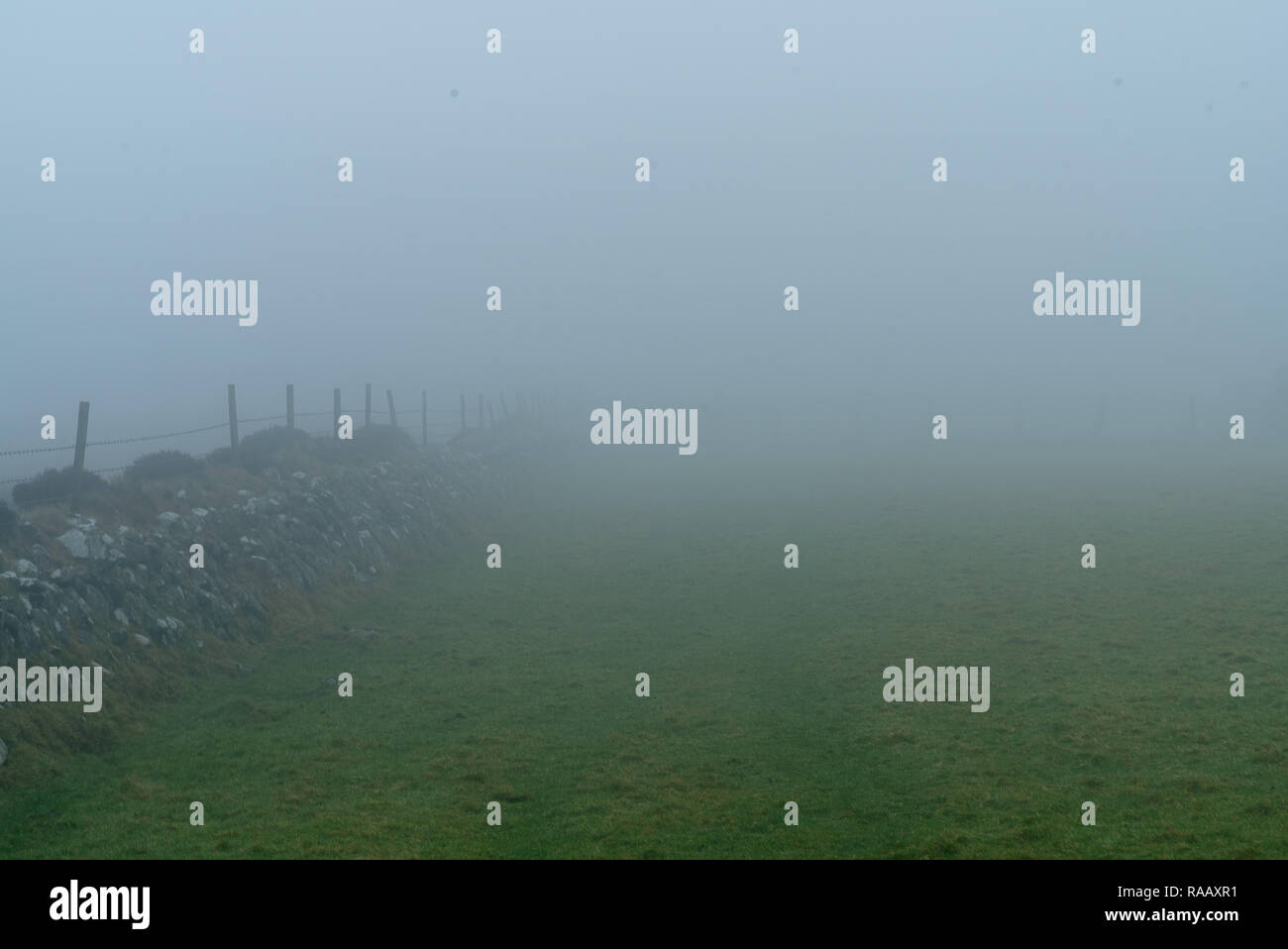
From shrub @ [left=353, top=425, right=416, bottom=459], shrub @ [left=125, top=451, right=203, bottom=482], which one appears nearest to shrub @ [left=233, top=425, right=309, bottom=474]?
shrub @ [left=125, top=451, right=203, bottom=482]

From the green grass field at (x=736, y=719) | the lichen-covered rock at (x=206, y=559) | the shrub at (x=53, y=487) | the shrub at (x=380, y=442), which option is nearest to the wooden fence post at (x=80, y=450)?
the shrub at (x=53, y=487)

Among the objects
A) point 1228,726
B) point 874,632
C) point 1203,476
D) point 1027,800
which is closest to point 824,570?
point 874,632

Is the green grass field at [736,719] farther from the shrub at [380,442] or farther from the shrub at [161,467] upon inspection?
the shrub at [380,442]

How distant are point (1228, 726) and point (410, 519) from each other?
21.1m

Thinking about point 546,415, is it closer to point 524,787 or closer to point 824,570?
point 824,570

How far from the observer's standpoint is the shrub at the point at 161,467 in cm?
2283

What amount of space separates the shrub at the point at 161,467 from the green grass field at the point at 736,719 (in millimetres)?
4992

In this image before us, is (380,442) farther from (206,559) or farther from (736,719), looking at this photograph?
(736,719)

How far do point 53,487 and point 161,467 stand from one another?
3700mm

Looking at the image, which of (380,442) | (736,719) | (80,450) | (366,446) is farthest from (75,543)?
(380,442)

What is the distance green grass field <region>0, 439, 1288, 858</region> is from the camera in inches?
412

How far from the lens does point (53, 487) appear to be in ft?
65.3
